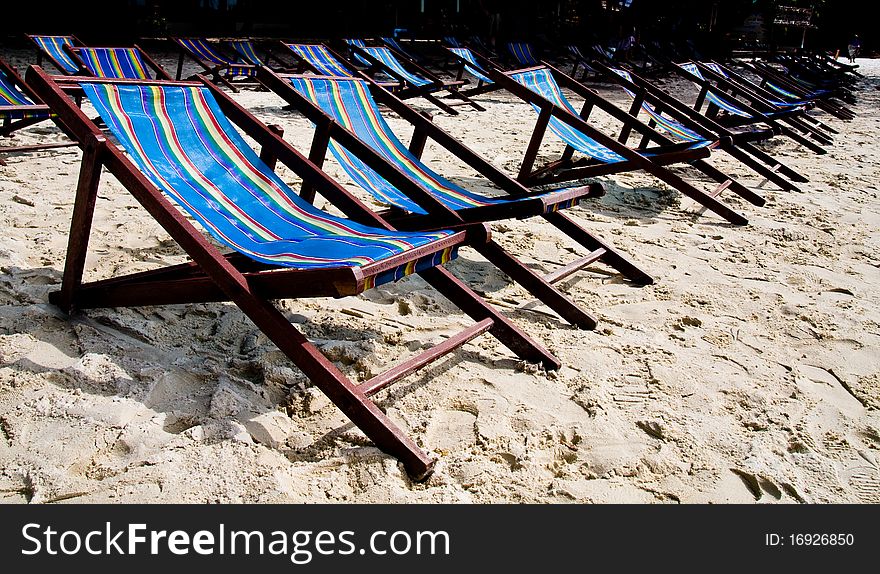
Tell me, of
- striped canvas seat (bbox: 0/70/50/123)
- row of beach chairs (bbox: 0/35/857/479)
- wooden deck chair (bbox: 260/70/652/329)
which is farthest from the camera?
striped canvas seat (bbox: 0/70/50/123)

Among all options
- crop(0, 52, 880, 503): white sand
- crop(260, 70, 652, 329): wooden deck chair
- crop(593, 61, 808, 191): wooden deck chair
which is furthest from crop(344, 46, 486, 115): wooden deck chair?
crop(0, 52, 880, 503): white sand

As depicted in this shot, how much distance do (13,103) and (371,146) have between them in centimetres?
235

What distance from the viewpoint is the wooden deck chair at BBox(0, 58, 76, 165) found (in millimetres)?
4046

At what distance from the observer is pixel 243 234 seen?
235cm

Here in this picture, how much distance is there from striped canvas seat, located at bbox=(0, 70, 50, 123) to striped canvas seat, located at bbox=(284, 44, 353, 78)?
297 centimetres

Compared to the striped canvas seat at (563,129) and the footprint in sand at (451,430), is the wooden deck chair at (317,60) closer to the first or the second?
the striped canvas seat at (563,129)

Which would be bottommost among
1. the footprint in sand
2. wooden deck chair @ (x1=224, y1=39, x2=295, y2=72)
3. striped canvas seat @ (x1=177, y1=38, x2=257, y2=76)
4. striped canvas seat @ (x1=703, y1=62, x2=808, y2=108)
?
striped canvas seat @ (x1=177, y1=38, x2=257, y2=76)

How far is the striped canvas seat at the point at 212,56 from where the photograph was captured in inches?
319

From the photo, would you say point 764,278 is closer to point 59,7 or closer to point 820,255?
point 820,255

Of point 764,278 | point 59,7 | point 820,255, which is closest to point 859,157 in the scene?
point 820,255

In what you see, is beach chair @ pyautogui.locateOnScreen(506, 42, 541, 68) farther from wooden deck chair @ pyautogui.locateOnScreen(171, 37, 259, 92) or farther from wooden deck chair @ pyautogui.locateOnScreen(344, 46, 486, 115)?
wooden deck chair @ pyautogui.locateOnScreen(171, 37, 259, 92)

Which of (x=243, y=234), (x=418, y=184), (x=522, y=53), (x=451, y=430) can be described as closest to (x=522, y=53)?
(x=522, y=53)

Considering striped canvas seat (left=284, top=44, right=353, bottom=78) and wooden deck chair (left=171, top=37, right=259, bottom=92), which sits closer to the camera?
striped canvas seat (left=284, top=44, right=353, bottom=78)

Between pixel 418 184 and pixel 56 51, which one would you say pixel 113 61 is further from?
pixel 418 184
